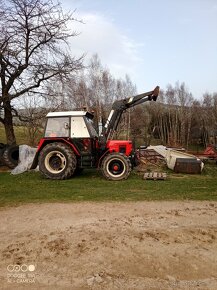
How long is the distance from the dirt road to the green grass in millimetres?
1087

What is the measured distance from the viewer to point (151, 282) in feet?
11.1

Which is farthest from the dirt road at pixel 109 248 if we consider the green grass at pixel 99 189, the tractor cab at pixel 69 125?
the tractor cab at pixel 69 125

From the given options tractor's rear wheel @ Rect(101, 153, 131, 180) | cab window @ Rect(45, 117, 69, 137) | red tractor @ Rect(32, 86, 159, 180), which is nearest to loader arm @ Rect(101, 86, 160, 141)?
red tractor @ Rect(32, 86, 159, 180)

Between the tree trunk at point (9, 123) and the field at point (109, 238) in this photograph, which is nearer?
the field at point (109, 238)

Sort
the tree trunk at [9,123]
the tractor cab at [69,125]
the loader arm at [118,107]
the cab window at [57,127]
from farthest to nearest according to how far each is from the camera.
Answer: the tree trunk at [9,123] → the loader arm at [118,107] → the cab window at [57,127] → the tractor cab at [69,125]

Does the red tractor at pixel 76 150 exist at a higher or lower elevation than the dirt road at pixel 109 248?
higher

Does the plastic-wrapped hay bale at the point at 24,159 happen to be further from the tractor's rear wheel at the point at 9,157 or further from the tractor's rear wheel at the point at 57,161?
the tractor's rear wheel at the point at 57,161

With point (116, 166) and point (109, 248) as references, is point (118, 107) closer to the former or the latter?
point (116, 166)

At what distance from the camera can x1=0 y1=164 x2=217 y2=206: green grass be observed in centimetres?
745

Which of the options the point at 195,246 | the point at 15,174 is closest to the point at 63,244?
the point at 195,246

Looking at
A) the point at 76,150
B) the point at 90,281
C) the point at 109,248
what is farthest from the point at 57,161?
the point at 90,281

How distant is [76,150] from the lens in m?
10.6

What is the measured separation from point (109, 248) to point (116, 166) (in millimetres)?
6213

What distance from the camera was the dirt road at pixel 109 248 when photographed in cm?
344
